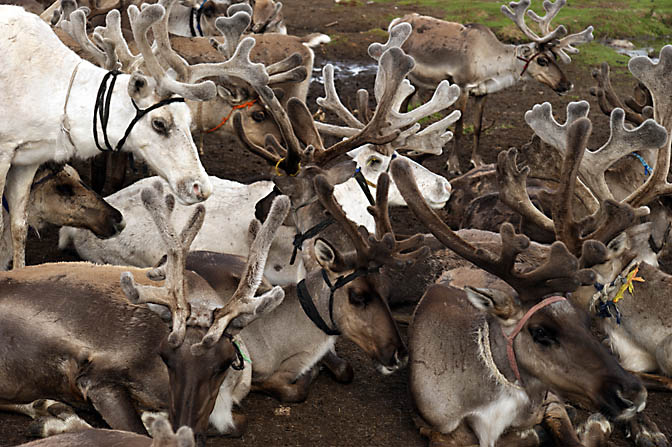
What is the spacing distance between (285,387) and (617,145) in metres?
2.19

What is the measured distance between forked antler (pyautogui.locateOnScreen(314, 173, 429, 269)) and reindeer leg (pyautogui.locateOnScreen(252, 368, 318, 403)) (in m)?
0.81

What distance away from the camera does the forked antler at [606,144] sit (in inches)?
160

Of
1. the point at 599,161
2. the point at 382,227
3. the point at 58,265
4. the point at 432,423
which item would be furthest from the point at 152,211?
the point at 599,161

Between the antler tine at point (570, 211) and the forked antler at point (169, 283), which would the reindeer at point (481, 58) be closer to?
the antler tine at point (570, 211)

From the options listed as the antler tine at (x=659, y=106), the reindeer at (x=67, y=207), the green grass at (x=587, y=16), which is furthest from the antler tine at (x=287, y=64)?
the green grass at (x=587, y=16)

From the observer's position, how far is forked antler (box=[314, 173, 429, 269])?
4020mm

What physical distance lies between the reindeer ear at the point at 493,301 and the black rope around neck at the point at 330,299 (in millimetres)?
734

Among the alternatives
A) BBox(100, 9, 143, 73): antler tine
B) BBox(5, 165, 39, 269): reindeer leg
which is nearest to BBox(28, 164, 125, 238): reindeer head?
BBox(5, 165, 39, 269): reindeer leg

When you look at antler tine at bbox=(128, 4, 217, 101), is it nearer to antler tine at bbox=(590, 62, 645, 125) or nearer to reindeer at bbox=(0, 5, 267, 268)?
reindeer at bbox=(0, 5, 267, 268)

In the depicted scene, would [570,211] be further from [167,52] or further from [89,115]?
[89,115]

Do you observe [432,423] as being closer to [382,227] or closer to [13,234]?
[382,227]

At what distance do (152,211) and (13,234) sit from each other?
193 cm

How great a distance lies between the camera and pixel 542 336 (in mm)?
3420

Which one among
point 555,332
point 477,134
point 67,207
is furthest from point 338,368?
point 477,134
